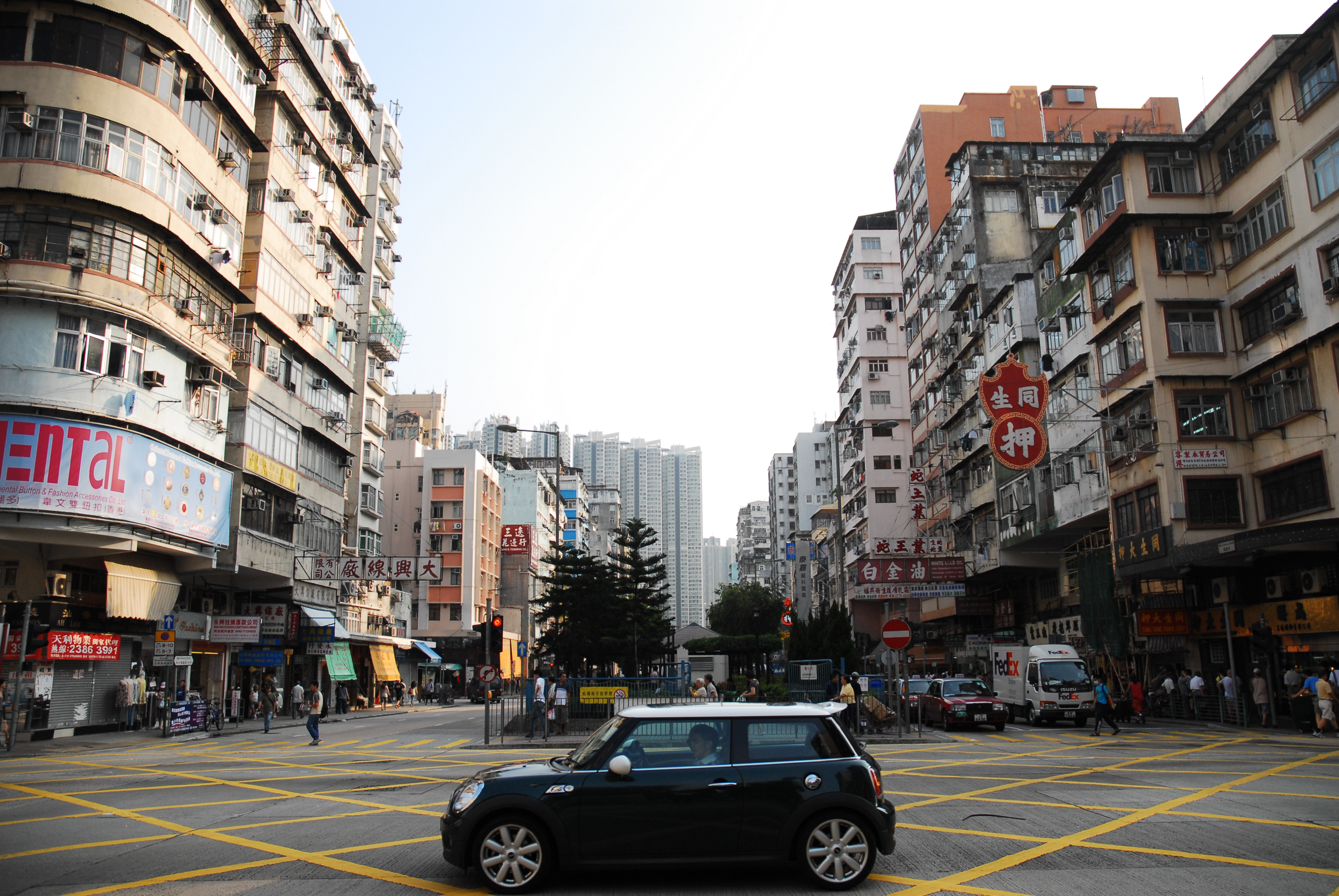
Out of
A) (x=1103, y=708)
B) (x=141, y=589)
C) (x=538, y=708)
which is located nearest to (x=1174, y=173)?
(x=1103, y=708)

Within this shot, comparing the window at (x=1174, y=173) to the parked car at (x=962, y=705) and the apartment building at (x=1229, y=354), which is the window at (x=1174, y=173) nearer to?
the apartment building at (x=1229, y=354)

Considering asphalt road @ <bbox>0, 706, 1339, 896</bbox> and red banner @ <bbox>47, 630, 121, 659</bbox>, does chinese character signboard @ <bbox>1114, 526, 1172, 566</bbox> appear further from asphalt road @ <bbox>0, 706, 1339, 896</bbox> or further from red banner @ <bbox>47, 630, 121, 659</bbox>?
red banner @ <bbox>47, 630, 121, 659</bbox>

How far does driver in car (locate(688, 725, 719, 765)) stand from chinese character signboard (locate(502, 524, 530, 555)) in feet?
242

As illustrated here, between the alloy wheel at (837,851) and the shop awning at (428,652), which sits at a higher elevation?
the shop awning at (428,652)

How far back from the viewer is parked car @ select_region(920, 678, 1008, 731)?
25766 millimetres

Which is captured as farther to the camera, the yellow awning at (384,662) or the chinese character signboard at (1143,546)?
the yellow awning at (384,662)

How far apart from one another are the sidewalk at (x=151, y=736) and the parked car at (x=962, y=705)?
2050 cm

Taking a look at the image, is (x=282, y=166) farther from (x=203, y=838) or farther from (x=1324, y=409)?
(x=1324, y=409)

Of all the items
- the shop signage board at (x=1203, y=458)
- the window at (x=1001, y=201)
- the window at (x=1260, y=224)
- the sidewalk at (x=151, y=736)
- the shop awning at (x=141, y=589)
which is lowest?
the sidewalk at (x=151, y=736)

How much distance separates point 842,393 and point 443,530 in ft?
105

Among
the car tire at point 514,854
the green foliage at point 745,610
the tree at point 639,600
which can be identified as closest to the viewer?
the car tire at point 514,854

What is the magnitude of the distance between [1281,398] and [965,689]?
39.6ft

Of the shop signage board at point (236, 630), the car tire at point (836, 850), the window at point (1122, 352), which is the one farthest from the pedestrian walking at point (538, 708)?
the window at point (1122, 352)

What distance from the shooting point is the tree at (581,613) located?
39.6m
